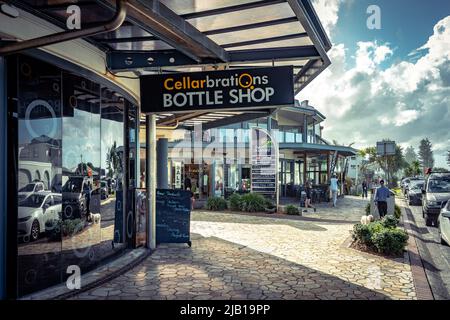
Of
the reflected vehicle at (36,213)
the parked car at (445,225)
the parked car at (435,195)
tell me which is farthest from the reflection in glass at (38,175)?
the parked car at (435,195)

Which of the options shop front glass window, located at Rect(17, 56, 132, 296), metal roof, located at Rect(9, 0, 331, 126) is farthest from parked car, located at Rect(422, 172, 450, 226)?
shop front glass window, located at Rect(17, 56, 132, 296)

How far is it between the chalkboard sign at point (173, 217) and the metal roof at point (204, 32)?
3199mm

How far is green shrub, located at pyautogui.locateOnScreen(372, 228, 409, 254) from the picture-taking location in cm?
756

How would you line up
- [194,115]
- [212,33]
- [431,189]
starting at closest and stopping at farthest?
[212,33]
[194,115]
[431,189]

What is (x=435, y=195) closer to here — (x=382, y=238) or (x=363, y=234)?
(x=363, y=234)

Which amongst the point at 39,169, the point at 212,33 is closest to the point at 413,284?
the point at 212,33

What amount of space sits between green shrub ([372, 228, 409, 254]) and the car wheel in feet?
21.4

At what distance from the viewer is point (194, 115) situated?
390 inches

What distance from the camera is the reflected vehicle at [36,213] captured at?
184 inches

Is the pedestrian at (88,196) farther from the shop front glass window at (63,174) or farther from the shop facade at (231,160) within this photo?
the shop facade at (231,160)

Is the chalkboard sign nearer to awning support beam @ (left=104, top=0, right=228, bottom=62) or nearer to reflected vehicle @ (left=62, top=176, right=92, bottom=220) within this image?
reflected vehicle @ (left=62, top=176, right=92, bottom=220)

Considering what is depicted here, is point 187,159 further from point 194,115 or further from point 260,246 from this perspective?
point 260,246
